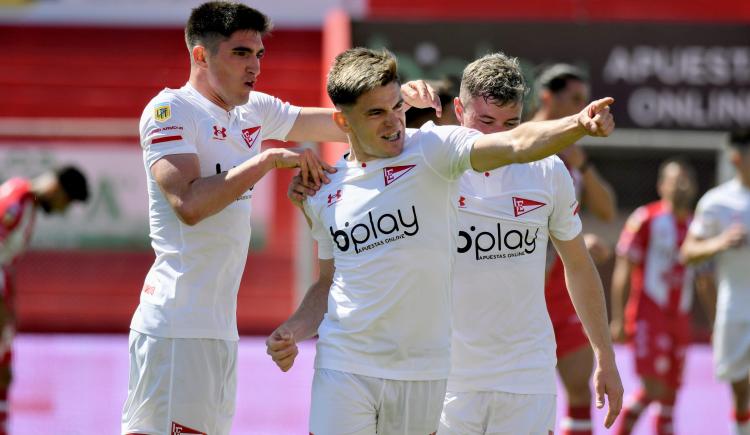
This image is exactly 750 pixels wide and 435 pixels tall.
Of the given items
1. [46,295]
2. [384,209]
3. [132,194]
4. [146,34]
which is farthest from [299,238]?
[384,209]

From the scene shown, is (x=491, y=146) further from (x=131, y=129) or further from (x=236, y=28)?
(x=131, y=129)

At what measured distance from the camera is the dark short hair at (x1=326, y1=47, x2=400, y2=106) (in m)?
3.78

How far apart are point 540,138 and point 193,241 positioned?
4.90 ft

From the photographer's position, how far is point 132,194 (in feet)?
50.8

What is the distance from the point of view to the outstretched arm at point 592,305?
4152mm

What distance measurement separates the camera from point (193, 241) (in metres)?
4.33

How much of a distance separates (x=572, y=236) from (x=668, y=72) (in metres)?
10.8

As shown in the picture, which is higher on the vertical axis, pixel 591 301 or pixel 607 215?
pixel 607 215

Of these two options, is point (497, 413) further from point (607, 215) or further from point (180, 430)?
point (607, 215)

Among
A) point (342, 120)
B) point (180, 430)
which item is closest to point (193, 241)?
point (180, 430)

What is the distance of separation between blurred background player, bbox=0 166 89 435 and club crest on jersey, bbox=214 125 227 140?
3979 millimetres

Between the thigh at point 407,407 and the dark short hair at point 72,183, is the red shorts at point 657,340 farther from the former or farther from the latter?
the thigh at point 407,407

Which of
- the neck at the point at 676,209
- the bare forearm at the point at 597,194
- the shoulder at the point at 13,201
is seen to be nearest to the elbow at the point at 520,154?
the bare forearm at the point at 597,194

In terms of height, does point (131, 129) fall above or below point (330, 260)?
above
